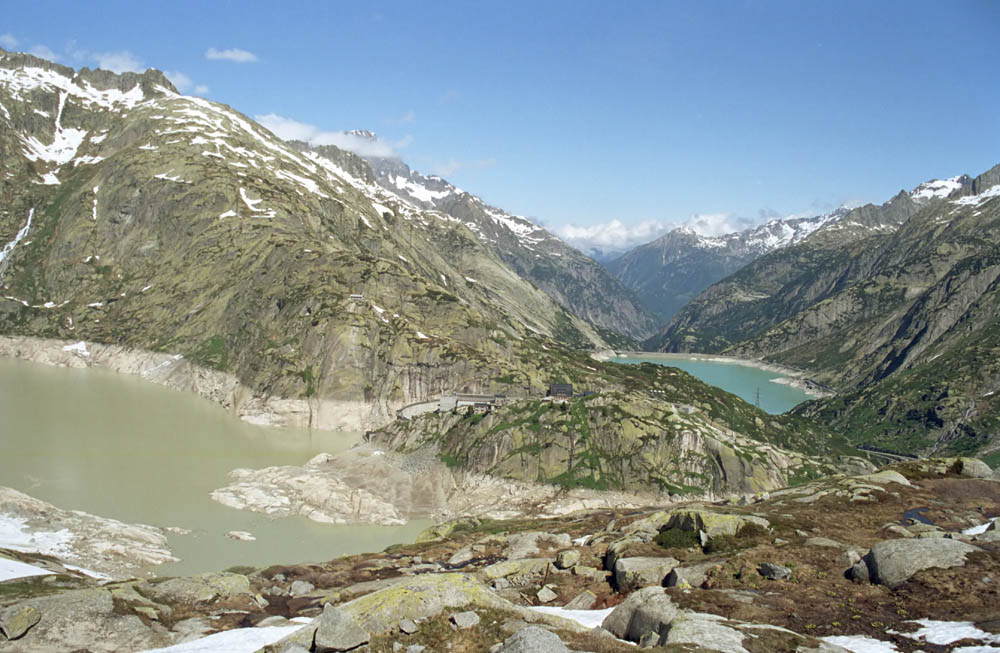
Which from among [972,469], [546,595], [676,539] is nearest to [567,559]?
[546,595]

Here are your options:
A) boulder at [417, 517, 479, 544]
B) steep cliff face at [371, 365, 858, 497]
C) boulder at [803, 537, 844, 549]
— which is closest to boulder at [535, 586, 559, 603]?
boulder at [803, 537, 844, 549]

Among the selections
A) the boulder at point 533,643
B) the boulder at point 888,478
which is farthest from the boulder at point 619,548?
the boulder at point 888,478

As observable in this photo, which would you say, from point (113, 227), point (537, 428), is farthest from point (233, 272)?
point (537, 428)

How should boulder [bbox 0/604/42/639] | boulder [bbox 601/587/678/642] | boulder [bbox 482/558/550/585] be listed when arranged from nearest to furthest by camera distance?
boulder [bbox 601/587/678/642] → boulder [bbox 0/604/42/639] → boulder [bbox 482/558/550/585]

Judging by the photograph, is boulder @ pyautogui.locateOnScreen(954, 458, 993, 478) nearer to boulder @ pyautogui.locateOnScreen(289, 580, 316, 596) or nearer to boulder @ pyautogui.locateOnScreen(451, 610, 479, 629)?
boulder @ pyautogui.locateOnScreen(451, 610, 479, 629)

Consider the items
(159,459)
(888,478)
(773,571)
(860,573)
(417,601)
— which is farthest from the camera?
(159,459)

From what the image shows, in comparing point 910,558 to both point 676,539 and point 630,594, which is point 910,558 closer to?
point 630,594

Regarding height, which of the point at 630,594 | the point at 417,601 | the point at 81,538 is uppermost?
the point at 417,601
